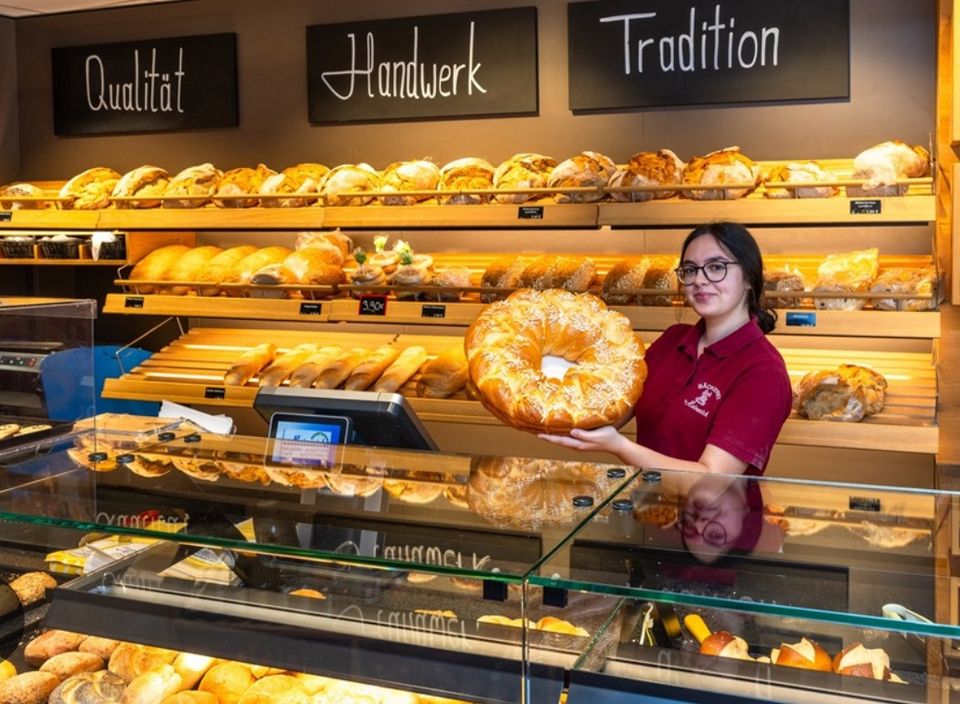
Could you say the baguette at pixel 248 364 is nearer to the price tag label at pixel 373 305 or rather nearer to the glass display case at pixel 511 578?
the price tag label at pixel 373 305

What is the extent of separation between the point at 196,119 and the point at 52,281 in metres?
1.11

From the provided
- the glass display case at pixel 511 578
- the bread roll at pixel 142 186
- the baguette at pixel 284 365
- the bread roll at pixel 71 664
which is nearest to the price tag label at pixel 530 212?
the baguette at pixel 284 365

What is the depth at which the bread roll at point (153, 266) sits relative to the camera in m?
4.13

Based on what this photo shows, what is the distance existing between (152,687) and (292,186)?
2.62 metres

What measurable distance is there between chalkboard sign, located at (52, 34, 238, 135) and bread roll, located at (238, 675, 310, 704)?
3.40 m

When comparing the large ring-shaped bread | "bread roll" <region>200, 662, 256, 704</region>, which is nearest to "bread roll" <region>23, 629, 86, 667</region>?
"bread roll" <region>200, 662, 256, 704</region>

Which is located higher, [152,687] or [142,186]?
[142,186]

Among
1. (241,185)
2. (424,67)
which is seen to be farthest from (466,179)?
(241,185)

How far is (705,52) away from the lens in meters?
3.63

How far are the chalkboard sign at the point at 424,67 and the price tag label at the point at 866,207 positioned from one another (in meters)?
1.39

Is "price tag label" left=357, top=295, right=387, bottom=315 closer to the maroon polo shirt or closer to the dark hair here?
the maroon polo shirt

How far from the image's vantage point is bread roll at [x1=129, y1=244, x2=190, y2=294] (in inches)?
163

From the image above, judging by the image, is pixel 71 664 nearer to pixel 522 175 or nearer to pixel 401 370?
pixel 401 370

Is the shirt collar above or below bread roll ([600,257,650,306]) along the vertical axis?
below
